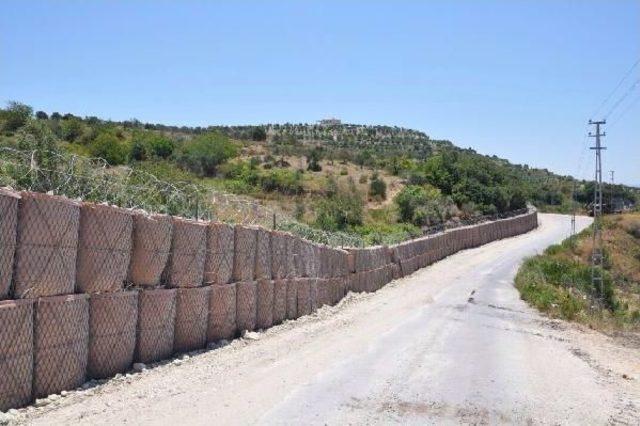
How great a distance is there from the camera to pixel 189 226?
12883mm

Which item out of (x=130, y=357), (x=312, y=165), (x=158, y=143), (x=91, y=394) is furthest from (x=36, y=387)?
(x=312, y=165)

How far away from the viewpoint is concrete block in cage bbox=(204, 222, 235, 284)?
1382 cm

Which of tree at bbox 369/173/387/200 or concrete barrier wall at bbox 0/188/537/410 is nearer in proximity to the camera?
concrete barrier wall at bbox 0/188/537/410

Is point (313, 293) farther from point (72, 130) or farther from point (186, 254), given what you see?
point (72, 130)

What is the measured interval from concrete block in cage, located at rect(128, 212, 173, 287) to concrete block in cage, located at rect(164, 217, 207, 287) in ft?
1.20

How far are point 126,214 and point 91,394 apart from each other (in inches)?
103

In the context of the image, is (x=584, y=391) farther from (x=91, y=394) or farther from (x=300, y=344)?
(x=91, y=394)

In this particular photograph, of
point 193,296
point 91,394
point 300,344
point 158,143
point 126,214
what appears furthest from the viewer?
point 158,143

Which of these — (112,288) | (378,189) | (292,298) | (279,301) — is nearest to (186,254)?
(112,288)

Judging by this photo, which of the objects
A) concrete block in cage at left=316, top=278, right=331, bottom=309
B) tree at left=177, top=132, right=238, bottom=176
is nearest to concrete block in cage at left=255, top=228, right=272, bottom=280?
concrete block in cage at left=316, top=278, right=331, bottom=309

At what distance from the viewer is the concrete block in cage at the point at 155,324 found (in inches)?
442

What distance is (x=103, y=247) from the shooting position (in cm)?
1016

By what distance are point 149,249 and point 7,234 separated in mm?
3309

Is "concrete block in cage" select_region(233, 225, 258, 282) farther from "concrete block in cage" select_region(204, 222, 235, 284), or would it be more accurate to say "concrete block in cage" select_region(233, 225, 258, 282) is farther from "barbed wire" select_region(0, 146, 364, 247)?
"barbed wire" select_region(0, 146, 364, 247)
